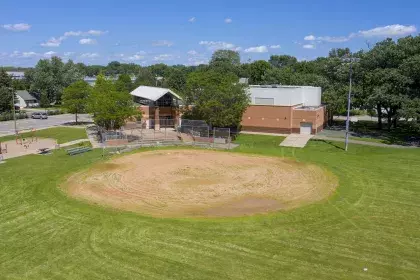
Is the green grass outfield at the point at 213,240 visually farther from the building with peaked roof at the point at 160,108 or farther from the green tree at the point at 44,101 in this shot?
the green tree at the point at 44,101

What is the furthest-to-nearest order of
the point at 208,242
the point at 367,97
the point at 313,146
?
1. the point at 367,97
2. the point at 313,146
3. the point at 208,242

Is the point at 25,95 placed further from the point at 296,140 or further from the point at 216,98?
the point at 296,140

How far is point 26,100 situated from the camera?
9525cm

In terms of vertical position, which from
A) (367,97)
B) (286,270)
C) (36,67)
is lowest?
(286,270)

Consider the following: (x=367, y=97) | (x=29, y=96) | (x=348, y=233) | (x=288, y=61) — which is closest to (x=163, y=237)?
(x=348, y=233)

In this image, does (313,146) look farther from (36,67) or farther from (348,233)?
(36,67)

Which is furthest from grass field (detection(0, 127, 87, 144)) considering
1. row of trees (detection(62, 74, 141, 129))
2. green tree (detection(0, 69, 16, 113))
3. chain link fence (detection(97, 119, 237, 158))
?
green tree (detection(0, 69, 16, 113))

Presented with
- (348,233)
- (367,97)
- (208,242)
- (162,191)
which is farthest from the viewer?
(367,97)

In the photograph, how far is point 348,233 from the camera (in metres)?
21.0

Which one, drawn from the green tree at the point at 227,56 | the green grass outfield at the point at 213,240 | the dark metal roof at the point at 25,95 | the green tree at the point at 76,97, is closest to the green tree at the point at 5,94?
the dark metal roof at the point at 25,95

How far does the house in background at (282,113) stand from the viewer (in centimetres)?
5459

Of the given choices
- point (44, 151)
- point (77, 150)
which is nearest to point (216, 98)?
point (77, 150)

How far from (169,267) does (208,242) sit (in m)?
3.14

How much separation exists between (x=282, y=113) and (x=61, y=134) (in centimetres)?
3184
